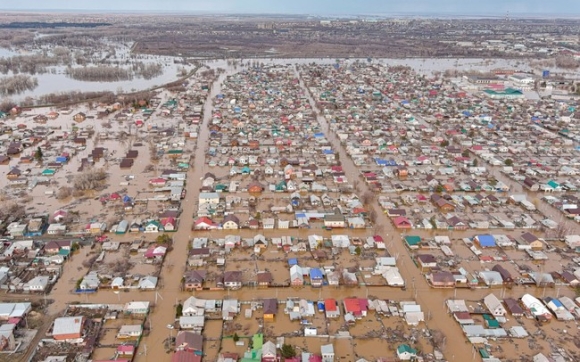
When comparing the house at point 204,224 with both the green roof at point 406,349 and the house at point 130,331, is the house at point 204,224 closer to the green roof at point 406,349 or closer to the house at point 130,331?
the house at point 130,331

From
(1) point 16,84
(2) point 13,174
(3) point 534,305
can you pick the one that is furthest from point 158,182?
(1) point 16,84

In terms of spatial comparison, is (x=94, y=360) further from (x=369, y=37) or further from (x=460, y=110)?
(x=369, y=37)

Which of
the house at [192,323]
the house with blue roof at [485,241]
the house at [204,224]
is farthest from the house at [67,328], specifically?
the house with blue roof at [485,241]

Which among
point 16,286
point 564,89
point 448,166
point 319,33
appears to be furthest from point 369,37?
point 16,286

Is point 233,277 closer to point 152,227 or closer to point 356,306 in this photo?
point 356,306

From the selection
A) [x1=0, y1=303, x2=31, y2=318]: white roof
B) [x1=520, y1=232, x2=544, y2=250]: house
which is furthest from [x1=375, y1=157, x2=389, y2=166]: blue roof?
[x1=0, y1=303, x2=31, y2=318]: white roof

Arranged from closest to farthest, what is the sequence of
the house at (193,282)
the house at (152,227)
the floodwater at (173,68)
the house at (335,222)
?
the house at (193,282), the house at (152,227), the house at (335,222), the floodwater at (173,68)
